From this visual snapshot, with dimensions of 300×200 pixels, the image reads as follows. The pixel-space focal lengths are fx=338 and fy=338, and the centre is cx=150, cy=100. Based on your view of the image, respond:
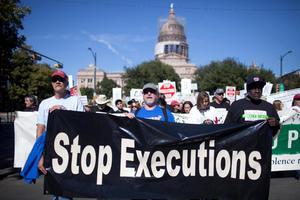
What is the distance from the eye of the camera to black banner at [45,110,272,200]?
3621mm

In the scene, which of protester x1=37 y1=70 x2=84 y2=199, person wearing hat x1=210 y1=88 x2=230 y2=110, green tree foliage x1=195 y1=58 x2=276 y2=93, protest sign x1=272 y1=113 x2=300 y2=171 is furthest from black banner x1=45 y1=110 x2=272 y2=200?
green tree foliage x1=195 y1=58 x2=276 y2=93

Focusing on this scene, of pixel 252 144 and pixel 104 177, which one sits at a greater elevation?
pixel 252 144

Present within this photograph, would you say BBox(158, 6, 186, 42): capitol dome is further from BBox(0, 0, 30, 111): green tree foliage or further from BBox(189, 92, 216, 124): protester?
BBox(189, 92, 216, 124): protester

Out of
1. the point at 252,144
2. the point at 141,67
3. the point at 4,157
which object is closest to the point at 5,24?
the point at 4,157

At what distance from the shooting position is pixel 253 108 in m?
4.28

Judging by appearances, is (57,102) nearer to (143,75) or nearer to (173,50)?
(143,75)

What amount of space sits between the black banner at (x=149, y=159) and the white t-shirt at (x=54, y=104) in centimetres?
17

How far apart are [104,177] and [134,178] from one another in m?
0.33

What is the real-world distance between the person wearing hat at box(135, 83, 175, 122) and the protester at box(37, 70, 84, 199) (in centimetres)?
79

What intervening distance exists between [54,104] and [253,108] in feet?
7.98

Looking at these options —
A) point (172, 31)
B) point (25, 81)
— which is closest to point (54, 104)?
point (25, 81)

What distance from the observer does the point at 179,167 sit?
148 inches

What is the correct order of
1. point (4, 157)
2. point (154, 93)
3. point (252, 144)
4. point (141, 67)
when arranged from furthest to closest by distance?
point (141, 67), point (4, 157), point (154, 93), point (252, 144)

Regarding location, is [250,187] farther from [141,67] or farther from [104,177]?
[141,67]
